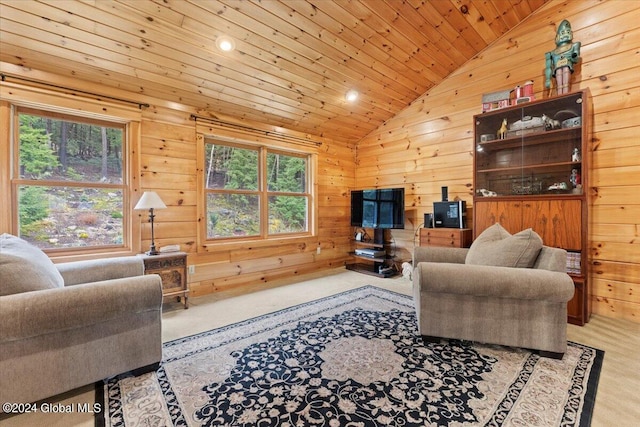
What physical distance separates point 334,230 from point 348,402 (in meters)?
3.56

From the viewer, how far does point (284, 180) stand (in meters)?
4.48

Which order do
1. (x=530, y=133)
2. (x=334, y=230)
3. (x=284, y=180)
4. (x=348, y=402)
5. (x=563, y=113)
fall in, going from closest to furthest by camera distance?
(x=348, y=402) → (x=563, y=113) → (x=530, y=133) → (x=284, y=180) → (x=334, y=230)

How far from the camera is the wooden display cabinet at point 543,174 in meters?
2.66

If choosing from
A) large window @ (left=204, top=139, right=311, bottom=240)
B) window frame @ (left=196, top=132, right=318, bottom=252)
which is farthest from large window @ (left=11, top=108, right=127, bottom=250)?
large window @ (left=204, top=139, right=311, bottom=240)

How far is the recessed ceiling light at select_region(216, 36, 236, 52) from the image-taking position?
2582 mm

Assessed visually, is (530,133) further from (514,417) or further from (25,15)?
(25,15)

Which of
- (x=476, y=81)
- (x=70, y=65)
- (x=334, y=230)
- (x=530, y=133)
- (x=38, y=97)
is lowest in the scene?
(x=334, y=230)

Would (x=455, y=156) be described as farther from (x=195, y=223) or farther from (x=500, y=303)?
(x=195, y=223)

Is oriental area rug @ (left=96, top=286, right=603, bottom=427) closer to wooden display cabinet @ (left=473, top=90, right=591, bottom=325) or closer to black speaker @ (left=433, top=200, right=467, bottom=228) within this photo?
wooden display cabinet @ (left=473, top=90, right=591, bottom=325)

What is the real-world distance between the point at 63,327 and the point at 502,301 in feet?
8.75

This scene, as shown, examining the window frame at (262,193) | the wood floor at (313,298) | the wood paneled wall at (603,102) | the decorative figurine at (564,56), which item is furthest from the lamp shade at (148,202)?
the decorative figurine at (564,56)

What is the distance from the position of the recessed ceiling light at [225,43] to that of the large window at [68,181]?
1.40m

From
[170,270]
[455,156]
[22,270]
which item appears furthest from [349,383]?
[455,156]

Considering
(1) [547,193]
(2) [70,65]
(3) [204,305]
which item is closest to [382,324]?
(3) [204,305]
